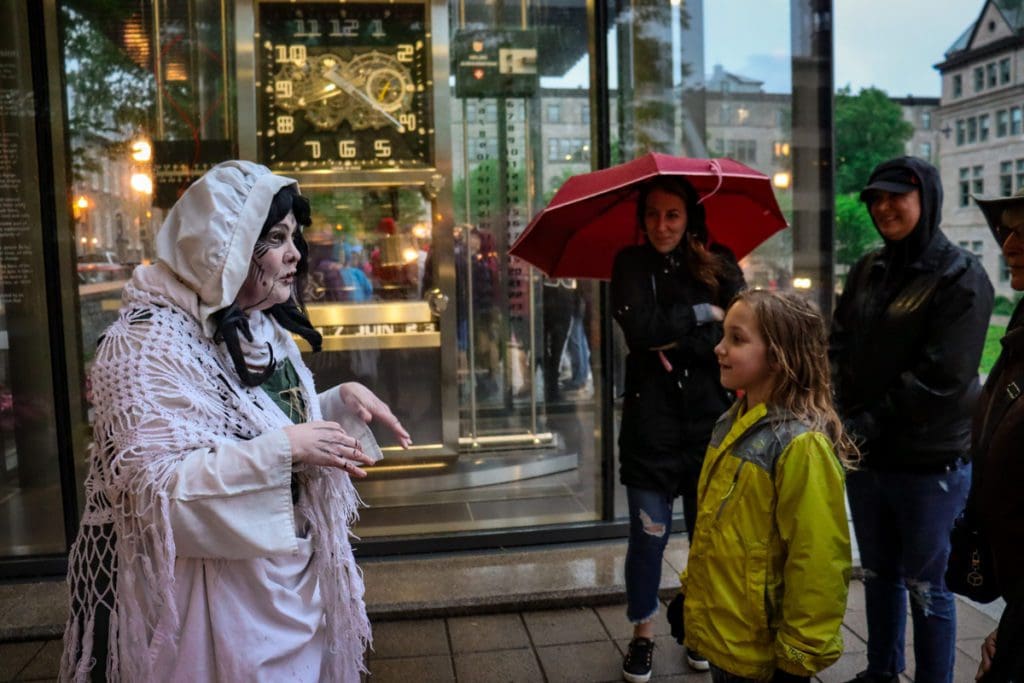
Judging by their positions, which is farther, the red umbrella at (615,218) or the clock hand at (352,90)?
the clock hand at (352,90)

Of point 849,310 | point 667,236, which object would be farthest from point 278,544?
point 849,310

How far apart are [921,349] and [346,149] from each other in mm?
2985

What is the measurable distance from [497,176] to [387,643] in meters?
2.40

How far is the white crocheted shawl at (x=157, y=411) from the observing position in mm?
1749

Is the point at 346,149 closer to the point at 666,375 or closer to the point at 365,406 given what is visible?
the point at 666,375

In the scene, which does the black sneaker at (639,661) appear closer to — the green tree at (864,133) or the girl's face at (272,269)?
the girl's face at (272,269)

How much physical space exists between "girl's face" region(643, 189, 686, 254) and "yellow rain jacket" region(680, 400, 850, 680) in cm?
98

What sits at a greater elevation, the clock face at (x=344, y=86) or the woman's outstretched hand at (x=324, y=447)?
the clock face at (x=344, y=86)

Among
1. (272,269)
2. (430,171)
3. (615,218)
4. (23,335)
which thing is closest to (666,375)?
(615,218)

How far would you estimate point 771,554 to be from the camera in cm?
215

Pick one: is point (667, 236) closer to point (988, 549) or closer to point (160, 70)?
point (988, 549)

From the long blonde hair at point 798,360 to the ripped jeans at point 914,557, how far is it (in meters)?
0.73

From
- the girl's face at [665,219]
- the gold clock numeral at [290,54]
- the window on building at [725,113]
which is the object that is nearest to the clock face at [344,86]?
the gold clock numeral at [290,54]

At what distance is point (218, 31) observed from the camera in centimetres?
446
